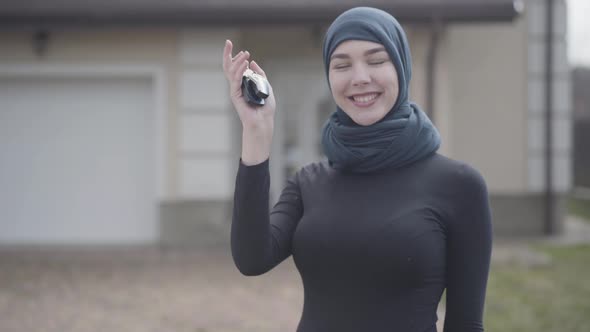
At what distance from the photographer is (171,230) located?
28.1ft

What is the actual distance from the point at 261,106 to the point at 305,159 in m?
7.98

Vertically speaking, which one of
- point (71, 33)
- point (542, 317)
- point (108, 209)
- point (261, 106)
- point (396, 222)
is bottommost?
point (542, 317)

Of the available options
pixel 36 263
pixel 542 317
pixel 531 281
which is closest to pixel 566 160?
pixel 531 281

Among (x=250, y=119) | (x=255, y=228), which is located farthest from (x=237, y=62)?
(x=255, y=228)

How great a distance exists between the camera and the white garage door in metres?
8.92

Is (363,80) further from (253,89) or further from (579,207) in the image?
(579,207)

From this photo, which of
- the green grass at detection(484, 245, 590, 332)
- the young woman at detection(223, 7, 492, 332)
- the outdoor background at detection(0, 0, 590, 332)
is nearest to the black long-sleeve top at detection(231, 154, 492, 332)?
the young woman at detection(223, 7, 492, 332)

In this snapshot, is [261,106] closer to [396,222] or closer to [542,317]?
[396,222]

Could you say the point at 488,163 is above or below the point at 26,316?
above

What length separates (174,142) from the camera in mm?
8547

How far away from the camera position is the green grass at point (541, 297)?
209 inches

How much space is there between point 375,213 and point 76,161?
25.7 ft

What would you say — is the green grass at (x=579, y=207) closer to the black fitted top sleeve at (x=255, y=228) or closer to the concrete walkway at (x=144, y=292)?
the concrete walkway at (x=144, y=292)

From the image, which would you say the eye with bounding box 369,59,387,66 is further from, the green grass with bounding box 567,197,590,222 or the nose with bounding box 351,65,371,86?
the green grass with bounding box 567,197,590,222
